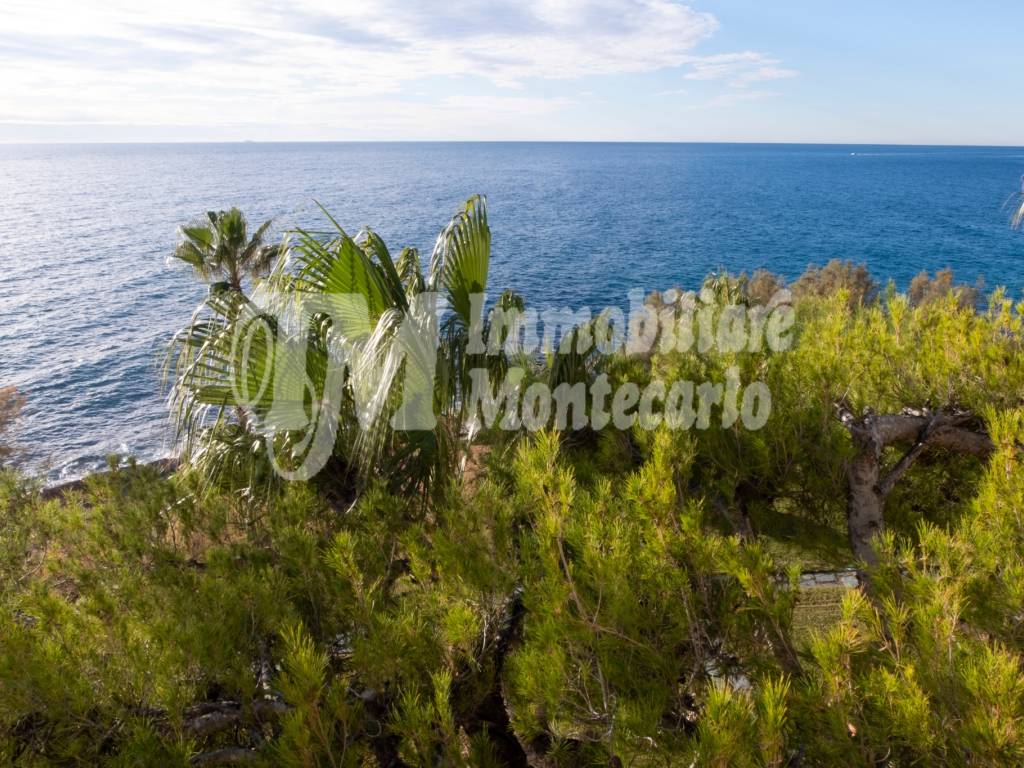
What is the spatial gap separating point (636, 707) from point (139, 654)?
94.3 inches

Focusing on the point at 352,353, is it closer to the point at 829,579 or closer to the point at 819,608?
the point at 819,608

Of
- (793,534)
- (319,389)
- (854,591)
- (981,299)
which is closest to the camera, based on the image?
(854,591)

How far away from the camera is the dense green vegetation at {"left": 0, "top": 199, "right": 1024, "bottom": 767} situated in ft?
9.18

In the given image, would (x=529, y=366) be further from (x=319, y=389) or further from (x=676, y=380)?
(x=319, y=389)

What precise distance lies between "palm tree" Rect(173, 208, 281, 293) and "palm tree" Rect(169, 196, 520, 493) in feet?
41.1

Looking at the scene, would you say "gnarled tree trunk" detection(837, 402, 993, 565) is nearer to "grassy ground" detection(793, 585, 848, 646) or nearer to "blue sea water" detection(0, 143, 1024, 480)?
"grassy ground" detection(793, 585, 848, 646)

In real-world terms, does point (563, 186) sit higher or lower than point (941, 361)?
higher

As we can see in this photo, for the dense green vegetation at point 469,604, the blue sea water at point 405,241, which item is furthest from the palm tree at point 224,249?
the dense green vegetation at point 469,604

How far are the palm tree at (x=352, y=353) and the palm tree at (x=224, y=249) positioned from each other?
12.5m

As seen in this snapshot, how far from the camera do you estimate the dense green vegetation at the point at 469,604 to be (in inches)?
110

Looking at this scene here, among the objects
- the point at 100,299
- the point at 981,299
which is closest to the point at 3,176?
the point at 100,299

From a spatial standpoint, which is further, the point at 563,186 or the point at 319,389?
the point at 563,186

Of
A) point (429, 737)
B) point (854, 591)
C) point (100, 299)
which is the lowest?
point (100, 299)

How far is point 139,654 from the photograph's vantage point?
3117 mm
